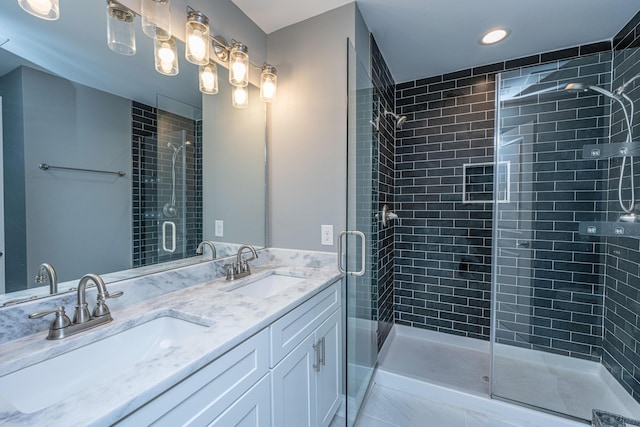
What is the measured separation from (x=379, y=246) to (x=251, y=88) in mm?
1541

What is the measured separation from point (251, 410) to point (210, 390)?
0.24 metres

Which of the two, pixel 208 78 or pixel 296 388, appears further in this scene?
pixel 208 78

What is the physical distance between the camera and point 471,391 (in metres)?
1.83

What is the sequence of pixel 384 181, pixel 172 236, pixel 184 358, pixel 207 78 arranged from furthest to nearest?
pixel 384 181, pixel 207 78, pixel 172 236, pixel 184 358

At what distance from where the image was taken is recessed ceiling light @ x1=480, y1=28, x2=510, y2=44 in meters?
1.89

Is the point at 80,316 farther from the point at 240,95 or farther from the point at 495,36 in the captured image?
the point at 495,36

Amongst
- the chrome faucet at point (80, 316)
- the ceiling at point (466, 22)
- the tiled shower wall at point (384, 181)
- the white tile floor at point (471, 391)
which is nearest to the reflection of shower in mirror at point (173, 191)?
the chrome faucet at point (80, 316)

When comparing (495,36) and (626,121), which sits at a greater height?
(495,36)

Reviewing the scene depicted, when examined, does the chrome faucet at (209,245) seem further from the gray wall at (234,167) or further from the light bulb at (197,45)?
the light bulb at (197,45)

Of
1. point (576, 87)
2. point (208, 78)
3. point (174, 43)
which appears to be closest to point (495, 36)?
point (576, 87)

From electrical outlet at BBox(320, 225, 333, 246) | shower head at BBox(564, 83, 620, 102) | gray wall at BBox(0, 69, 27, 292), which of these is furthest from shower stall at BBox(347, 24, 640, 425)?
gray wall at BBox(0, 69, 27, 292)

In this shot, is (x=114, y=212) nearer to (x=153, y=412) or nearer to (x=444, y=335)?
(x=153, y=412)

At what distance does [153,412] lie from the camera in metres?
0.60

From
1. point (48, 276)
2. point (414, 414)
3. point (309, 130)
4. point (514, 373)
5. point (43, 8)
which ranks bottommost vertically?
point (414, 414)
